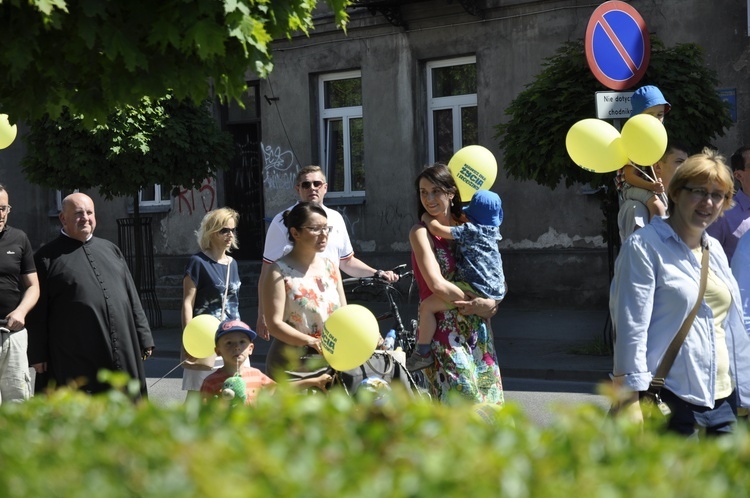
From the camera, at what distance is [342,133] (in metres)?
19.8

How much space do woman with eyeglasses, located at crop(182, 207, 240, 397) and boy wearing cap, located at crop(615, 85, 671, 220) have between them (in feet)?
9.27

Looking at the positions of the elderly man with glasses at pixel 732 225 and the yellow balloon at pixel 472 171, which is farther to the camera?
the yellow balloon at pixel 472 171

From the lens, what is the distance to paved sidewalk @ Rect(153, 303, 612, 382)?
11.5 metres

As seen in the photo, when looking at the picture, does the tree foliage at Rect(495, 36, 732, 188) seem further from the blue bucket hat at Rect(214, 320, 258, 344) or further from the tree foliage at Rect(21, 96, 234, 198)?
the blue bucket hat at Rect(214, 320, 258, 344)

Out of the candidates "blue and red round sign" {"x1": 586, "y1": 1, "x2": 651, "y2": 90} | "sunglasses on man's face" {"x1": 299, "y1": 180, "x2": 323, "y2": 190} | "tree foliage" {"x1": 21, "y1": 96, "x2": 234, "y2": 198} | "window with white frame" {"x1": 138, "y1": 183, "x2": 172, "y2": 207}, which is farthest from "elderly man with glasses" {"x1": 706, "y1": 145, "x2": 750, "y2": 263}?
"window with white frame" {"x1": 138, "y1": 183, "x2": 172, "y2": 207}

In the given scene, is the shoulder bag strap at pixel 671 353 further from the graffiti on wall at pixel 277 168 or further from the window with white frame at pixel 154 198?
the window with white frame at pixel 154 198

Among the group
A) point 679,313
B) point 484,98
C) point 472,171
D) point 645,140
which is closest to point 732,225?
point 645,140

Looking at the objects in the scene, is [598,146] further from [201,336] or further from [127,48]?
[127,48]

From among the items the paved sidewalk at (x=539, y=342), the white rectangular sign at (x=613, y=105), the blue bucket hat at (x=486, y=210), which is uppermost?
the white rectangular sign at (x=613, y=105)

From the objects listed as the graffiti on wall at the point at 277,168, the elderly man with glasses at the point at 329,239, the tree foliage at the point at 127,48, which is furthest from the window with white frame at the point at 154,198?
the tree foliage at the point at 127,48

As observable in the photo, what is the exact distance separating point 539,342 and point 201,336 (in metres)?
7.62

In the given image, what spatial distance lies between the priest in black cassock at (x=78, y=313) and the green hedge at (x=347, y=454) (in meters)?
4.05

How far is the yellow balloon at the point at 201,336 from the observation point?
6594 mm

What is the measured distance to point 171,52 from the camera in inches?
168
